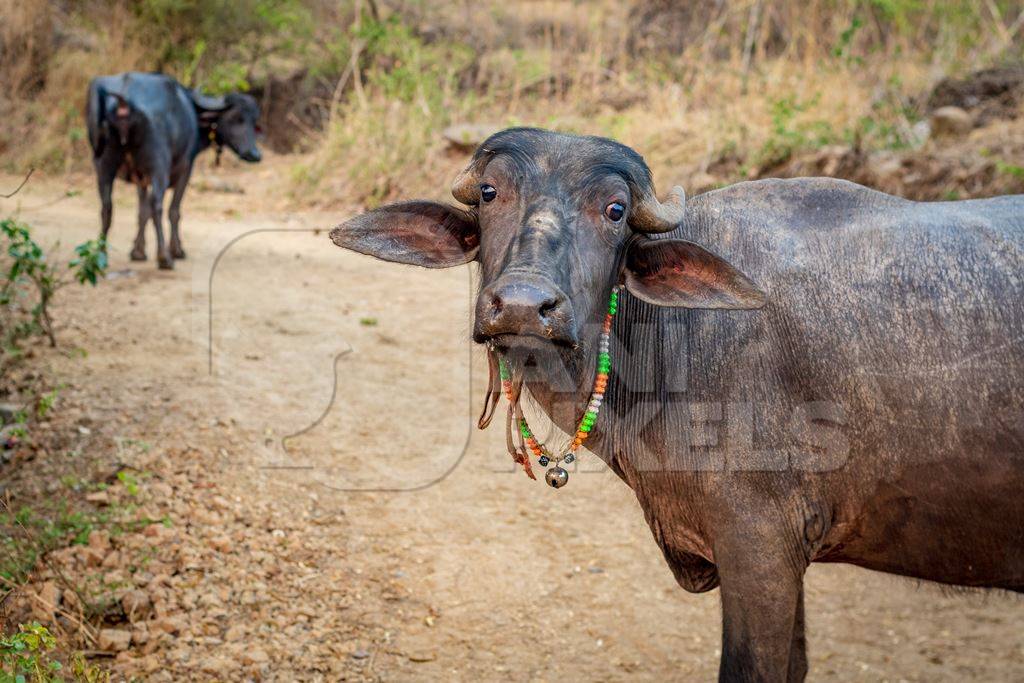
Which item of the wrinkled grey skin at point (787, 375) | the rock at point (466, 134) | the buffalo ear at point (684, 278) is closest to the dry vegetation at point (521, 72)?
the rock at point (466, 134)

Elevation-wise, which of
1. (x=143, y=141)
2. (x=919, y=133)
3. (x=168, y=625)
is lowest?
(x=168, y=625)

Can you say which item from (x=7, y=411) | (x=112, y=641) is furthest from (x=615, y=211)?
(x=7, y=411)

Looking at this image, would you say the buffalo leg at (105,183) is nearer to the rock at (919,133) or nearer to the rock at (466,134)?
the rock at (466,134)

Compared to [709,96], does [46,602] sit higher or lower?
lower

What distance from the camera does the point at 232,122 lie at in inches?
A: 418

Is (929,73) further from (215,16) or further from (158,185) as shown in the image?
(215,16)

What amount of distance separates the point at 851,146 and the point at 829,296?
6518 mm

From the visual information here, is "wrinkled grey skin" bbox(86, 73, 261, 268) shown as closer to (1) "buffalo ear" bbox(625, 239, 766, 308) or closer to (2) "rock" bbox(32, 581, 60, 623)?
(2) "rock" bbox(32, 581, 60, 623)

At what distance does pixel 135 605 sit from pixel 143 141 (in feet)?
18.8

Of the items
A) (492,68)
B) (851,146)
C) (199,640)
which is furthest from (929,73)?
(199,640)

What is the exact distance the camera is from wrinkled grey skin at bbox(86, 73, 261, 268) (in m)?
8.43

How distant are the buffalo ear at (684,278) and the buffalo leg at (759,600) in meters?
0.69

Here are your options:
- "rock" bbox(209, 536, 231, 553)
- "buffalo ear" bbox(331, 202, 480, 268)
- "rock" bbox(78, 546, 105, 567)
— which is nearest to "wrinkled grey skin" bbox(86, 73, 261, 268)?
"rock" bbox(209, 536, 231, 553)

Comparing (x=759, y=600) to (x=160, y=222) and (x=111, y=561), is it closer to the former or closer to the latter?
(x=111, y=561)
